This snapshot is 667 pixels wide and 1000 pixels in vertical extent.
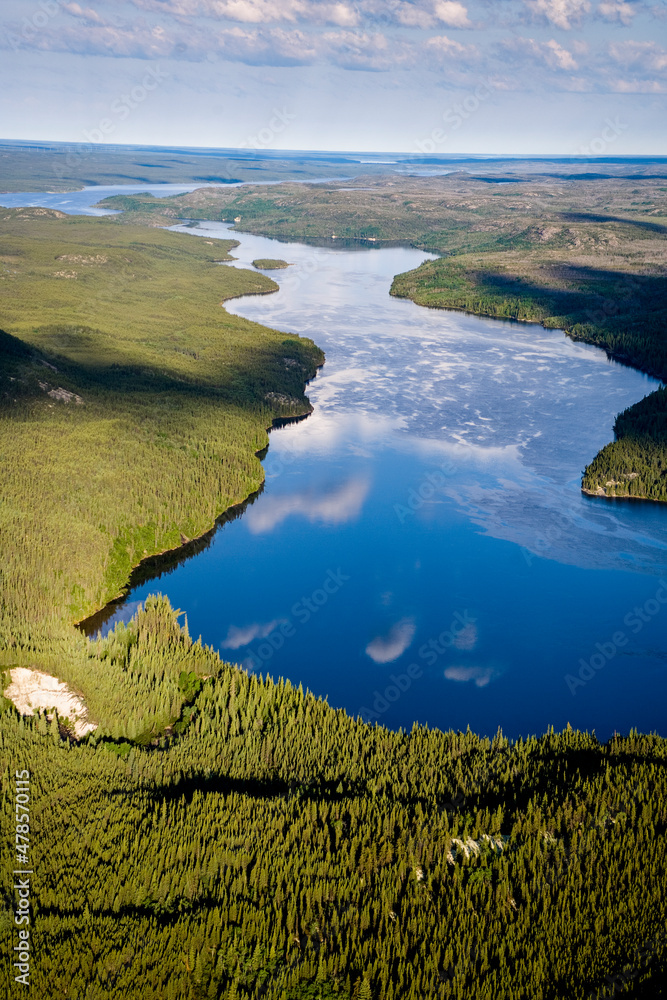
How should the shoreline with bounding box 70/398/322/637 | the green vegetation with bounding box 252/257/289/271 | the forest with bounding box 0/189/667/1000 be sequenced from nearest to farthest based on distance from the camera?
the forest with bounding box 0/189/667/1000 → the shoreline with bounding box 70/398/322/637 → the green vegetation with bounding box 252/257/289/271

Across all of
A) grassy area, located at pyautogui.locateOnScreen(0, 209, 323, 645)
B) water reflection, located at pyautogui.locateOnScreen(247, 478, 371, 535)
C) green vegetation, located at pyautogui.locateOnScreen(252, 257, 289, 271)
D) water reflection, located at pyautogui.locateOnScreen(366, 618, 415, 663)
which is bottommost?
water reflection, located at pyautogui.locateOnScreen(366, 618, 415, 663)

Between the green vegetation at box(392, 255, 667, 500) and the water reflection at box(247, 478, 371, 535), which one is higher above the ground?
the green vegetation at box(392, 255, 667, 500)

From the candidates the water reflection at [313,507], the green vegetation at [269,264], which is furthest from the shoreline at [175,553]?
the green vegetation at [269,264]

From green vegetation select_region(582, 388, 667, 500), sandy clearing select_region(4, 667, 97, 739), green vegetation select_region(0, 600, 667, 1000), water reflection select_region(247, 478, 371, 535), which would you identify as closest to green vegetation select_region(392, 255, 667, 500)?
green vegetation select_region(582, 388, 667, 500)

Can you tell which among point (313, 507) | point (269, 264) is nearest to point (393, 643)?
point (313, 507)

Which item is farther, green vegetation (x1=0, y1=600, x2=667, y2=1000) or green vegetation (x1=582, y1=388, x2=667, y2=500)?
green vegetation (x1=582, y1=388, x2=667, y2=500)

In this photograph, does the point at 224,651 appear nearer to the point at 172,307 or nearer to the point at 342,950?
the point at 342,950

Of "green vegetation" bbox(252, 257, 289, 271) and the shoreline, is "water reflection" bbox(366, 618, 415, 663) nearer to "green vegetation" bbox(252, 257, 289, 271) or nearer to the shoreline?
the shoreline
